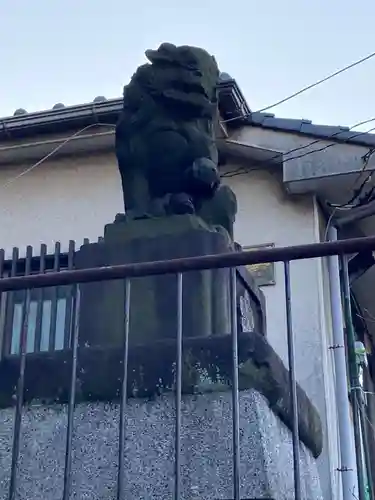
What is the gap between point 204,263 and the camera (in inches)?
119

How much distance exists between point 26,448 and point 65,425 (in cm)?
17

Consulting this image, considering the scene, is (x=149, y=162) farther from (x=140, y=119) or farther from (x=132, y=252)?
(x=132, y=252)

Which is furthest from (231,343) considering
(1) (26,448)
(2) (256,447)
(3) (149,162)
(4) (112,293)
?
(3) (149,162)

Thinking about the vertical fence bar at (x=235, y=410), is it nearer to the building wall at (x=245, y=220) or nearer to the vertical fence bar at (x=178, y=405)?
the vertical fence bar at (x=178, y=405)

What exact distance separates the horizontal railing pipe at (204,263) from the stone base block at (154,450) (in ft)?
1.59

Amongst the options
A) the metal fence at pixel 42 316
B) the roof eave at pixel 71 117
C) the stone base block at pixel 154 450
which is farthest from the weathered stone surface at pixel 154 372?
the roof eave at pixel 71 117

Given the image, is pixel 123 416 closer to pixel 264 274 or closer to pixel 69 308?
pixel 69 308

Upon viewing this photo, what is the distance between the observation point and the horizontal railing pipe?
9.62 ft

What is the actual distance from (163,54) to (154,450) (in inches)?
76.9

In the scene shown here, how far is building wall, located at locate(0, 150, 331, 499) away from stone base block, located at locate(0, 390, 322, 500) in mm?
4305

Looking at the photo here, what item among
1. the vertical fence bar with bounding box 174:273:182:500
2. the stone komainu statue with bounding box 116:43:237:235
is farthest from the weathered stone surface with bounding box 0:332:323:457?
the stone komainu statue with bounding box 116:43:237:235

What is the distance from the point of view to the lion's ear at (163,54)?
4.15 metres

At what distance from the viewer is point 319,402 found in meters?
7.44

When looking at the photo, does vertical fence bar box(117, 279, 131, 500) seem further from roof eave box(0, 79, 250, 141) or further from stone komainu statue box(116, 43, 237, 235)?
roof eave box(0, 79, 250, 141)
